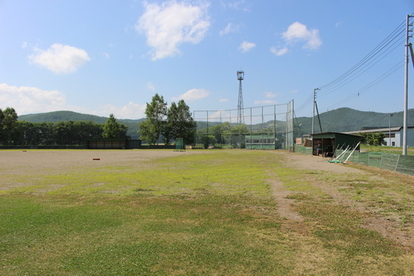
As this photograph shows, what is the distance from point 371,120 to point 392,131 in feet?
440

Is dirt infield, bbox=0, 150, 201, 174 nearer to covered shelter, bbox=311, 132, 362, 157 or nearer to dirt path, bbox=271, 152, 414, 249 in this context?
dirt path, bbox=271, 152, 414, 249

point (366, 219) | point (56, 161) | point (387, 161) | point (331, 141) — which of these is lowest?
point (56, 161)

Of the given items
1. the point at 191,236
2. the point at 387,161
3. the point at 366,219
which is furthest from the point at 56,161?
the point at 387,161

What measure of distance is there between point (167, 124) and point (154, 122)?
4.03 meters

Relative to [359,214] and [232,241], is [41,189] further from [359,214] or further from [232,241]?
[359,214]

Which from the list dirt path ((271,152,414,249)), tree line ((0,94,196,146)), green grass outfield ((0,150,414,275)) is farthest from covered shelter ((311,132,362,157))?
tree line ((0,94,196,146))

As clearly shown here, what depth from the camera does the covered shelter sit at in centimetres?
3159

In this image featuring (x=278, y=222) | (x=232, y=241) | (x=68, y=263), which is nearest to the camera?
(x=68, y=263)

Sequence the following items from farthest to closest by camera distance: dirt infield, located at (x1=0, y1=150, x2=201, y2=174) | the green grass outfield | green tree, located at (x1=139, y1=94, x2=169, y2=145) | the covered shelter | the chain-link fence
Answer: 1. green tree, located at (x1=139, y1=94, x2=169, y2=145)
2. the covered shelter
3. dirt infield, located at (x1=0, y1=150, x2=201, y2=174)
4. the chain-link fence
5. the green grass outfield

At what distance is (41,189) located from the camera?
10.8 metres

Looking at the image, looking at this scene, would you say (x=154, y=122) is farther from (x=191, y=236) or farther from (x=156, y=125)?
(x=191, y=236)

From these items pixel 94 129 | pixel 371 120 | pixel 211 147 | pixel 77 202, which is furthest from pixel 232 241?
pixel 371 120

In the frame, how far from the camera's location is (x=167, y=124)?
80062mm

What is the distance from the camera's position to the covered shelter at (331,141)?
31.6 m
